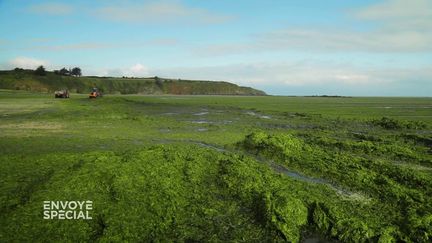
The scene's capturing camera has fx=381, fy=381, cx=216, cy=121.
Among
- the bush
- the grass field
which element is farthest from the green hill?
the grass field

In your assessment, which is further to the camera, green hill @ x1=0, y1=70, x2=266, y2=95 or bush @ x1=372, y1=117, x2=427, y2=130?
green hill @ x1=0, y1=70, x2=266, y2=95

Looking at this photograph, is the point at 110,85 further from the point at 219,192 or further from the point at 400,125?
the point at 219,192

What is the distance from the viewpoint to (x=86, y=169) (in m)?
9.80

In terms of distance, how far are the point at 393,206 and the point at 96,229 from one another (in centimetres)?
599

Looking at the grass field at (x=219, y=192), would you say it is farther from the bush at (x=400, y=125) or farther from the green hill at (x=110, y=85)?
the green hill at (x=110, y=85)

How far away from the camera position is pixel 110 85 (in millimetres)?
127438

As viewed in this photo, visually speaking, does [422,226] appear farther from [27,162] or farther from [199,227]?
[27,162]

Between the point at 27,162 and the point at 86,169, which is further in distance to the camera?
the point at 27,162

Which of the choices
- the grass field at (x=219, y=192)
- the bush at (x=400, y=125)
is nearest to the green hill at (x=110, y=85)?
the bush at (x=400, y=125)

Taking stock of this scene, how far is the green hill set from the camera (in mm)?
96438

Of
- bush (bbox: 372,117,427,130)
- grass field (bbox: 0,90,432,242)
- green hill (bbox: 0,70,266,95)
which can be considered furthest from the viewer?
green hill (bbox: 0,70,266,95)

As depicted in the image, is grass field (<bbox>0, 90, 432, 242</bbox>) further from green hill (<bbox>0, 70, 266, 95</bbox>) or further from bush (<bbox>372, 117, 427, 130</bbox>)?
green hill (<bbox>0, 70, 266, 95</bbox>)

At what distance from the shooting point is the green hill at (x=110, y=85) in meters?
96.4

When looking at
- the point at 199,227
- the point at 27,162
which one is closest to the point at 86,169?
the point at 27,162
